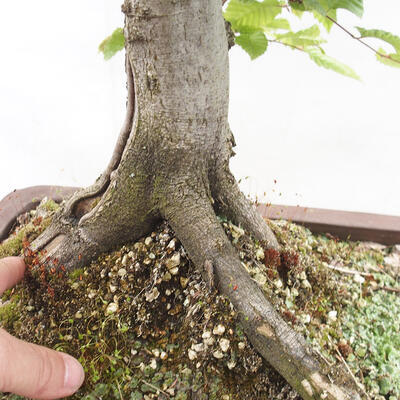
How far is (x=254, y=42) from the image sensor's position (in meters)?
1.29

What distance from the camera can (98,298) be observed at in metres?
1.44

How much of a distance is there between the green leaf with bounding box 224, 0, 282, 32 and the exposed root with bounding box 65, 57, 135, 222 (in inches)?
16.9

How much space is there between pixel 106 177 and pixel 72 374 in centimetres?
73

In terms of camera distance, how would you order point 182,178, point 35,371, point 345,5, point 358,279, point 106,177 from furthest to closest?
point 358,279
point 106,177
point 182,178
point 35,371
point 345,5

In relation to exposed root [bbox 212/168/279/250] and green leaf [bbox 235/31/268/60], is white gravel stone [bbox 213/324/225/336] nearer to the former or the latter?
exposed root [bbox 212/168/279/250]

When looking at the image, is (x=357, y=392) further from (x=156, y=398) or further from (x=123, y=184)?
(x=123, y=184)

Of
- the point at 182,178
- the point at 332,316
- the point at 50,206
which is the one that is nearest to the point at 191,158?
the point at 182,178

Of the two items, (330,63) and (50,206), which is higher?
(330,63)

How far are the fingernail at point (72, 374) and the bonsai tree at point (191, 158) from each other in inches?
15.2

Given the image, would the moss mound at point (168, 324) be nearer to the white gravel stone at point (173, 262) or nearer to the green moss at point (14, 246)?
the white gravel stone at point (173, 262)

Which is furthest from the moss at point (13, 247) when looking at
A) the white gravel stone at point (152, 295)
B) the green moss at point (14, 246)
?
the white gravel stone at point (152, 295)

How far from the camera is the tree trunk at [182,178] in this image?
1045 mm

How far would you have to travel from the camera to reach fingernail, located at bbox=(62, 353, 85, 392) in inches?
48.3

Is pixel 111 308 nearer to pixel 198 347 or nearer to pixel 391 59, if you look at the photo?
pixel 198 347
